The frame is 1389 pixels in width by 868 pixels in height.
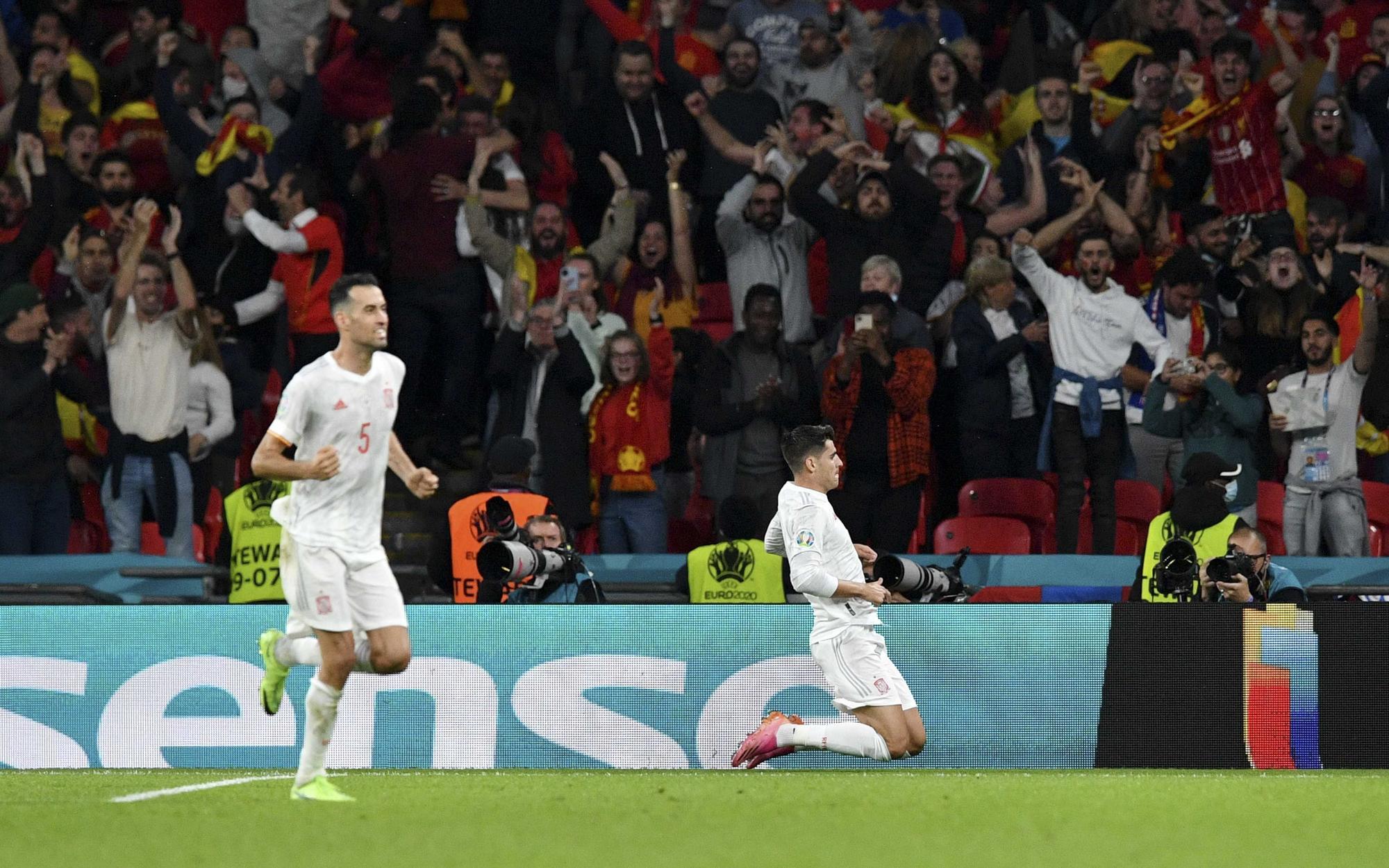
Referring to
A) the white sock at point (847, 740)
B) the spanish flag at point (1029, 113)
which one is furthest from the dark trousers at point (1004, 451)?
the white sock at point (847, 740)

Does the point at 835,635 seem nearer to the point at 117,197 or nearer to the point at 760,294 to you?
the point at 760,294

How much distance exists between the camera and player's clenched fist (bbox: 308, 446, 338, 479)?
23.4 feet

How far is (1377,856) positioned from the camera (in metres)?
5.88

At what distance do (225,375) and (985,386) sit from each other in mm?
5252

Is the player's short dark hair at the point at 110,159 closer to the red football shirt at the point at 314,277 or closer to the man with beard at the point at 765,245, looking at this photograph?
the red football shirt at the point at 314,277

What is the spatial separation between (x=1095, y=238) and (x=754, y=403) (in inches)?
101

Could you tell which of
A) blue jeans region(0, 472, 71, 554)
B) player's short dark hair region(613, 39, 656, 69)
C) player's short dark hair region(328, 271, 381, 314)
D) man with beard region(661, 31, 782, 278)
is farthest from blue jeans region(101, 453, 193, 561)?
player's short dark hair region(328, 271, 381, 314)

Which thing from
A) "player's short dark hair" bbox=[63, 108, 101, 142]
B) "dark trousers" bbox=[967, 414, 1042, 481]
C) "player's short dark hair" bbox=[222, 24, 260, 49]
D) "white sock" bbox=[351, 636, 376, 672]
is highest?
"player's short dark hair" bbox=[222, 24, 260, 49]

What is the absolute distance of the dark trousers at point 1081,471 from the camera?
1288 cm

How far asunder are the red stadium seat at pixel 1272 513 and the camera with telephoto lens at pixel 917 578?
11.6 ft

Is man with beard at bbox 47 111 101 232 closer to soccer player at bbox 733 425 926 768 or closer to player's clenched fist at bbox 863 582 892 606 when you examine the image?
soccer player at bbox 733 425 926 768

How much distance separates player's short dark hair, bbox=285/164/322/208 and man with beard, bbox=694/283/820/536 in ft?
10.2

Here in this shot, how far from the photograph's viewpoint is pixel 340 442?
7.44 m

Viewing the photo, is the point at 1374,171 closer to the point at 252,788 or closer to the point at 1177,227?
the point at 1177,227
